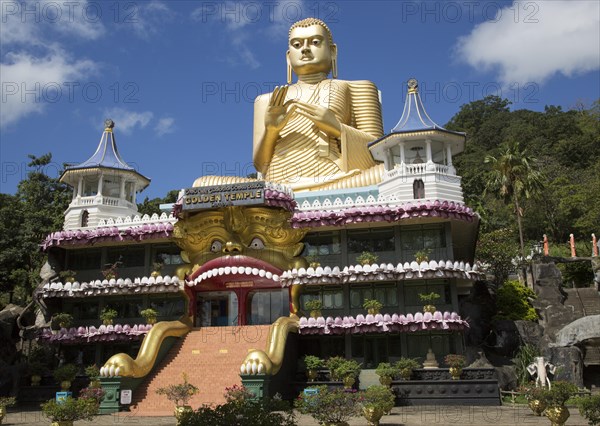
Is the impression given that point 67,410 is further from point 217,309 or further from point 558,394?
point 217,309

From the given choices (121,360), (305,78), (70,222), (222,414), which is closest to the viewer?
(222,414)

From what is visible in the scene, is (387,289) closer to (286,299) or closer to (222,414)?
(286,299)

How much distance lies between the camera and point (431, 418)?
16.9 metres

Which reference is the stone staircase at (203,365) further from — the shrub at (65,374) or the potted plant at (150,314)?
the shrub at (65,374)

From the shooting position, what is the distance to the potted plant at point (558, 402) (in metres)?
12.9

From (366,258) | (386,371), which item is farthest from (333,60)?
(386,371)

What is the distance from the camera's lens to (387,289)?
78.6 ft

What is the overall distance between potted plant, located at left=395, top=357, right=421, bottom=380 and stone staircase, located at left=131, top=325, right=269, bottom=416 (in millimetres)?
5141

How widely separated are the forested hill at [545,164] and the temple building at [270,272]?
23.8 m

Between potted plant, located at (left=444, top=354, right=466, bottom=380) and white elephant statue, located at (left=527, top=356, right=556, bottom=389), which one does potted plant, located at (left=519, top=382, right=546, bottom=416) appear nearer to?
potted plant, located at (left=444, top=354, right=466, bottom=380)

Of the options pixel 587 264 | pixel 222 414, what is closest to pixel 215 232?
pixel 222 414

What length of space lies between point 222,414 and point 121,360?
1250 cm

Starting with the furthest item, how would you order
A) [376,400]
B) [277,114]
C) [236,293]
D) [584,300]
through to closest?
[584,300]
[277,114]
[236,293]
[376,400]

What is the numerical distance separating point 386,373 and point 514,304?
41.0ft
